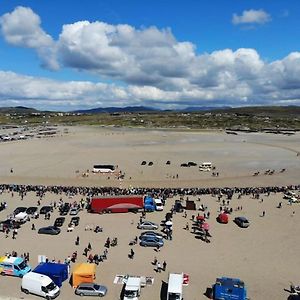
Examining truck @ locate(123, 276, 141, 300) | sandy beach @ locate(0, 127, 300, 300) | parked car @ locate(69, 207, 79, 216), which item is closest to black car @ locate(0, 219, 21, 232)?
sandy beach @ locate(0, 127, 300, 300)

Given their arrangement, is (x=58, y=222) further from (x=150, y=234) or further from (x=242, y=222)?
(x=242, y=222)

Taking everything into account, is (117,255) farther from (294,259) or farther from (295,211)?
(295,211)

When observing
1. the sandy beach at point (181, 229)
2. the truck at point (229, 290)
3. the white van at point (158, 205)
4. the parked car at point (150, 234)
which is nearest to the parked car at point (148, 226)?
the sandy beach at point (181, 229)

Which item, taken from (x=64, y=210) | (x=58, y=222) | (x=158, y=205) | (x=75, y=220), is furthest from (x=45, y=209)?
(x=158, y=205)

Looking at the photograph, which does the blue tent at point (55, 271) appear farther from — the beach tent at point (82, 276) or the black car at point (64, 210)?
the black car at point (64, 210)

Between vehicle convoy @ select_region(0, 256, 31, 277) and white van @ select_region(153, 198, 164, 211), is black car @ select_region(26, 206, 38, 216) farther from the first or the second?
vehicle convoy @ select_region(0, 256, 31, 277)
